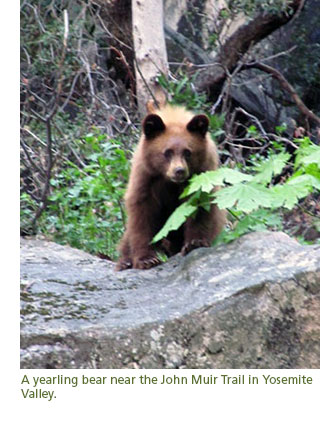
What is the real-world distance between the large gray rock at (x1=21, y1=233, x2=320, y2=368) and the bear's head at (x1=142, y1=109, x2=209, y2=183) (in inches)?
63.3

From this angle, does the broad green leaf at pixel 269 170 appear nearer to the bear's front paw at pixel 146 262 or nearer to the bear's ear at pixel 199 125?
the bear's ear at pixel 199 125

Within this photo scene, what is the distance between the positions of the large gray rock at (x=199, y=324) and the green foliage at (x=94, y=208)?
2760 mm

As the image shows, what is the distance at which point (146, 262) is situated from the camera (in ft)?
17.4

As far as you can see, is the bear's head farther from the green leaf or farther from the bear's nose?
the green leaf

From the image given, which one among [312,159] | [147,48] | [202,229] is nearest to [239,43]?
[147,48]

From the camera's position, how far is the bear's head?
544 centimetres

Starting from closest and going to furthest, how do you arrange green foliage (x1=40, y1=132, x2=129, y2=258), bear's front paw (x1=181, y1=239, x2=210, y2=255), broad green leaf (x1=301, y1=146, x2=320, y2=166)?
1. broad green leaf (x1=301, y1=146, x2=320, y2=166)
2. bear's front paw (x1=181, y1=239, x2=210, y2=255)
3. green foliage (x1=40, y1=132, x2=129, y2=258)

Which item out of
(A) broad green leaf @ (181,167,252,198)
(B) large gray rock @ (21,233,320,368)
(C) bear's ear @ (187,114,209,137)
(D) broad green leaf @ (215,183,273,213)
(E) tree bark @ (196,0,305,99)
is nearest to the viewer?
(B) large gray rock @ (21,233,320,368)

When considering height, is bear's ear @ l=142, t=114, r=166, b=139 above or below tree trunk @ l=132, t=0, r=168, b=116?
above

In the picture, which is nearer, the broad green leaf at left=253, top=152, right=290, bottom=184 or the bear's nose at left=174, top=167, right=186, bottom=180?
the broad green leaf at left=253, top=152, right=290, bottom=184

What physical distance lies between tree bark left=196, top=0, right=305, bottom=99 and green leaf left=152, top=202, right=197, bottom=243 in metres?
6.83

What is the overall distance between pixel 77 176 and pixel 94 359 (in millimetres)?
4431

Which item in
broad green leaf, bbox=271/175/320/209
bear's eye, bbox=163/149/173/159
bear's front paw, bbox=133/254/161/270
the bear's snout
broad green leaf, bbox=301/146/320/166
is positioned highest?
broad green leaf, bbox=301/146/320/166

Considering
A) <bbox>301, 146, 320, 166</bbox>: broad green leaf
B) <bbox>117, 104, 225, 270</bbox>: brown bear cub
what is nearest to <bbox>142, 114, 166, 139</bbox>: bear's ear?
<bbox>117, 104, 225, 270</bbox>: brown bear cub
